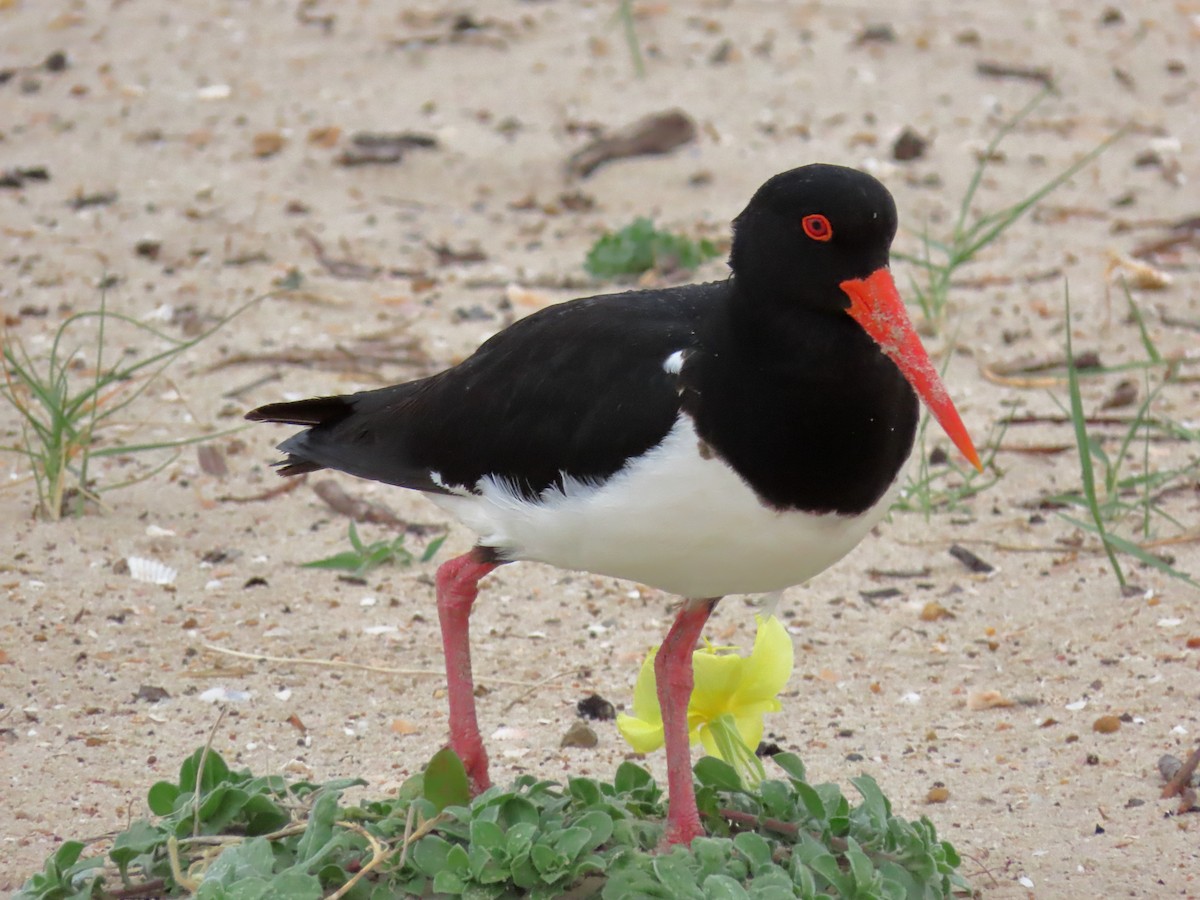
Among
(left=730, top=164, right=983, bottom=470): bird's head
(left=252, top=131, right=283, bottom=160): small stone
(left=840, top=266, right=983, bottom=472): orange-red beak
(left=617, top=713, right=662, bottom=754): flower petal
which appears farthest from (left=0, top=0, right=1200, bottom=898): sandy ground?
(left=730, top=164, right=983, bottom=470): bird's head

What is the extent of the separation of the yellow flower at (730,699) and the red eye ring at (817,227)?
0.96m

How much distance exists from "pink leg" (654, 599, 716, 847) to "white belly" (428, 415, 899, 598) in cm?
19

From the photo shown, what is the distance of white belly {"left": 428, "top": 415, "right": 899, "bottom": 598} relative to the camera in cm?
344

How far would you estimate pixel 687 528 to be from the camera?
347cm

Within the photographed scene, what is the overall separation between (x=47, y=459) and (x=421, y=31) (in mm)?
5776

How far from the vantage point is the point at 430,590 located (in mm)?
5512

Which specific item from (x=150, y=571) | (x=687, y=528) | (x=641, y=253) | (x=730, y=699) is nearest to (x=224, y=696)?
(x=150, y=571)

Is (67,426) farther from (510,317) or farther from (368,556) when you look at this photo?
(510,317)

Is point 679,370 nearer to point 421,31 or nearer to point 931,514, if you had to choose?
point 931,514

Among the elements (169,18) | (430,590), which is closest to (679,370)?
(430,590)

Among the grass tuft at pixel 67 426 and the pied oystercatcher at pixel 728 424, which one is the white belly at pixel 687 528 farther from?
the grass tuft at pixel 67 426

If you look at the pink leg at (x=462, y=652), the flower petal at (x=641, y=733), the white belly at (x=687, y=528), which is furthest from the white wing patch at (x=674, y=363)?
the flower petal at (x=641, y=733)

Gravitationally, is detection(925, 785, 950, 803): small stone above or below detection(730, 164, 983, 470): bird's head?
below

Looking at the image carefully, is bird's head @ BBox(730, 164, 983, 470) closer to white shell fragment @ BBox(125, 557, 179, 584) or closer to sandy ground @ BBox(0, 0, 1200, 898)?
sandy ground @ BBox(0, 0, 1200, 898)
